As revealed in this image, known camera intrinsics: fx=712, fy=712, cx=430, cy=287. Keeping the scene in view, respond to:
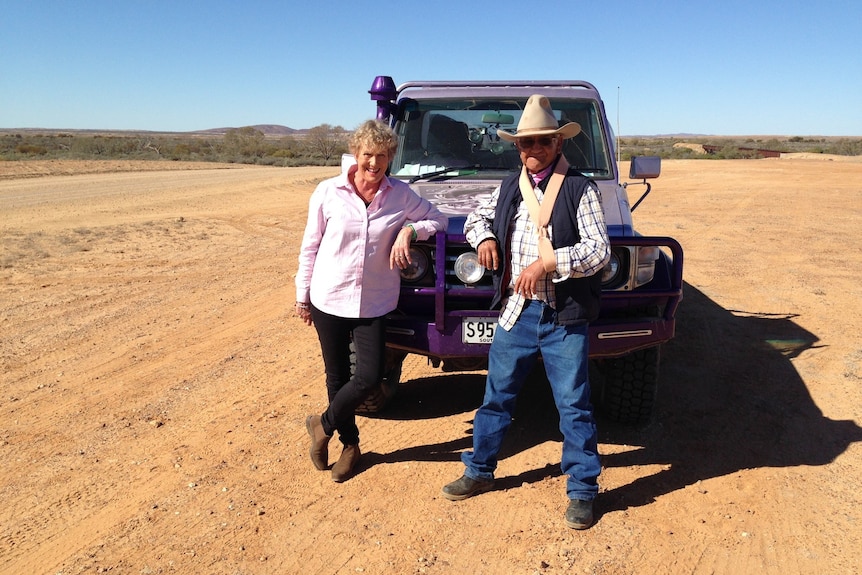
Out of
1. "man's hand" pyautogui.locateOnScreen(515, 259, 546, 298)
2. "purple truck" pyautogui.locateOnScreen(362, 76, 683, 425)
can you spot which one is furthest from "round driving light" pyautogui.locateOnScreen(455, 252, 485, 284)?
"man's hand" pyautogui.locateOnScreen(515, 259, 546, 298)

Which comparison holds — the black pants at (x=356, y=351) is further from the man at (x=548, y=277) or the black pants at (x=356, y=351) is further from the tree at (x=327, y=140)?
the tree at (x=327, y=140)

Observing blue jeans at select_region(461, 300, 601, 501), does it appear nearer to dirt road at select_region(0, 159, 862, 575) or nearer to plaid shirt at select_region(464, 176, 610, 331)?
plaid shirt at select_region(464, 176, 610, 331)

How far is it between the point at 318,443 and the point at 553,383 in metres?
1.35

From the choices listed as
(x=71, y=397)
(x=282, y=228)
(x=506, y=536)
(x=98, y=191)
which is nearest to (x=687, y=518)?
(x=506, y=536)

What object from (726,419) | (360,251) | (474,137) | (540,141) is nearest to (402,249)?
(360,251)

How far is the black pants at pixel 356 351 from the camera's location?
359 centimetres

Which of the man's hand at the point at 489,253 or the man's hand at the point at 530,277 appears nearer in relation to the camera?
the man's hand at the point at 530,277

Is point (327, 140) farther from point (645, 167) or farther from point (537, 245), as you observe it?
point (537, 245)

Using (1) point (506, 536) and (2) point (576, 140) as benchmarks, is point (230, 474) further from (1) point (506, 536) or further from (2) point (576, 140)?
(2) point (576, 140)

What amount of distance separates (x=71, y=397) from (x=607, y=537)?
3.70 metres

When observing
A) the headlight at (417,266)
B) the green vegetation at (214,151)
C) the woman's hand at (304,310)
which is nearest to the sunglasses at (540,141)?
the headlight at (417,266)

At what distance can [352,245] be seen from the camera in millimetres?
3467

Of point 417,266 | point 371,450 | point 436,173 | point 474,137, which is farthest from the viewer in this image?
point 474,137

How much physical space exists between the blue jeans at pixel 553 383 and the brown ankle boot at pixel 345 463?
0.75 m
